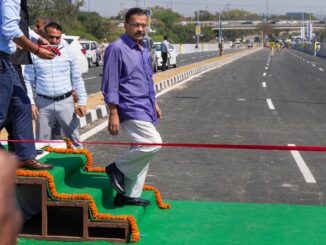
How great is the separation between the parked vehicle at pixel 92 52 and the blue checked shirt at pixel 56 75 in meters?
30.9

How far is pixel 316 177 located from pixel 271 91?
1353 cm

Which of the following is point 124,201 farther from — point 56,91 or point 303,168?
point 303,168

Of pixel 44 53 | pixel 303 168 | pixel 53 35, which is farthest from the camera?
pixel 303 168

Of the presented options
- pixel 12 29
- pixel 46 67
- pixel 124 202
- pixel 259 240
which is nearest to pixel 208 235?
pixel 259 240


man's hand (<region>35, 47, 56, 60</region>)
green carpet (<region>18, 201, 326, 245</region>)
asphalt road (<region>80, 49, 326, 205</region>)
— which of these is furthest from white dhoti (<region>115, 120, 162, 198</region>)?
asphalt road (<region>80, 49, 326, 205</region>)

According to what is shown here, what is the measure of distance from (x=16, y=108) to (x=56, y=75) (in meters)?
1.67

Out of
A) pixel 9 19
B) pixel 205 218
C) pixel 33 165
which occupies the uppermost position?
pixel 9 19

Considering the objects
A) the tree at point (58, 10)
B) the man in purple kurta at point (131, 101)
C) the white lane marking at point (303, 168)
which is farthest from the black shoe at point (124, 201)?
the tree at point (58, 10)

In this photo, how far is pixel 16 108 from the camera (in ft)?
14.8

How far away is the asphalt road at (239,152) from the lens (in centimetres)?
643

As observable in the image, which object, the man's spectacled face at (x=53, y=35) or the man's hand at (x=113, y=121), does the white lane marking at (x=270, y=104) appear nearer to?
the man's spectacled face at (x=53, y=35)

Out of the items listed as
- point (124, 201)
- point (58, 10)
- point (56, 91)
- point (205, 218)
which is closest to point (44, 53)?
point (124, 201)

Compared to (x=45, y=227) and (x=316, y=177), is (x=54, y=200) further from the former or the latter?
(x=316, y=177)

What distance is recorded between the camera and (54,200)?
4422mm
